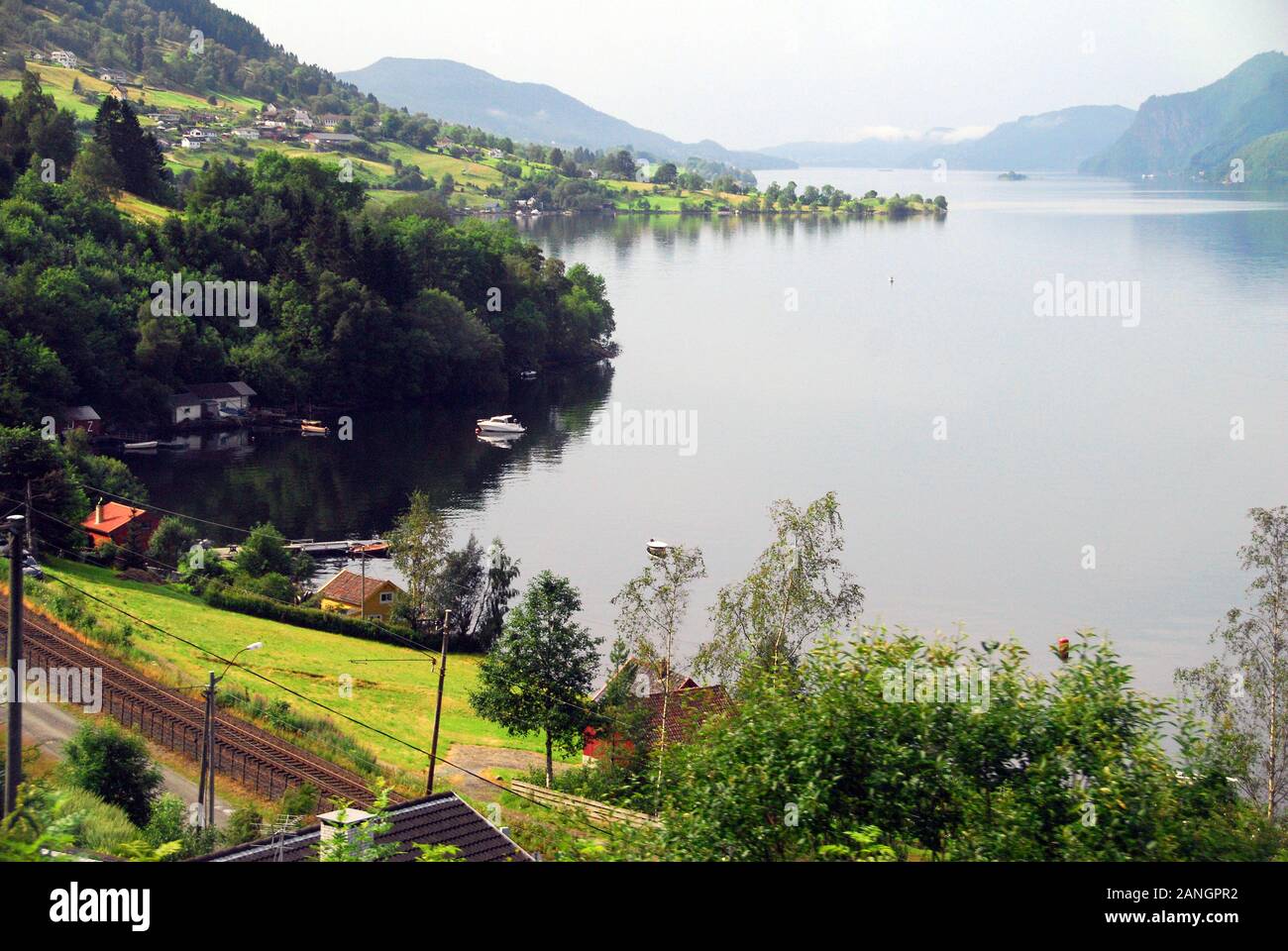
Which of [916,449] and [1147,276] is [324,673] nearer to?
[916,449]

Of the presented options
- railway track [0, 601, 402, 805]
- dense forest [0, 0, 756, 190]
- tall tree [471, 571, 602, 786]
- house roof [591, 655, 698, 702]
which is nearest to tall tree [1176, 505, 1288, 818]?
house roof [591, 655, 698, 702]

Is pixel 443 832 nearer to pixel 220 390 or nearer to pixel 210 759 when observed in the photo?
pixel 210 759

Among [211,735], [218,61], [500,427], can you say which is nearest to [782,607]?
[211,735]

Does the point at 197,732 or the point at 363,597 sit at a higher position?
the point at 197,732

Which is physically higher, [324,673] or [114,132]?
[114,132]
